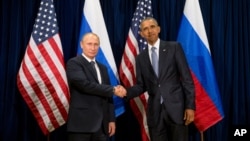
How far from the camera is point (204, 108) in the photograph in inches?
152

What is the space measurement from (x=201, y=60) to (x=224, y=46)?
76cm

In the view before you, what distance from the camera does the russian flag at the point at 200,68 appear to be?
3.85m

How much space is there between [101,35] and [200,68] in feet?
3.74

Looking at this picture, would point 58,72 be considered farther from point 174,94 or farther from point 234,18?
point 234,18

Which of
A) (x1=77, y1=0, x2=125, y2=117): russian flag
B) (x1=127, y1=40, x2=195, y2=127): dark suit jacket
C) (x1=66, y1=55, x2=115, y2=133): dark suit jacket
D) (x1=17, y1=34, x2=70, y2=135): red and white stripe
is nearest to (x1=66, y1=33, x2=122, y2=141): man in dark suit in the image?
(x1=66, y1=55, x2=115, y2=133): dark suit jacket

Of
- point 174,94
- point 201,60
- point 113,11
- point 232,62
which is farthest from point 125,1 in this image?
point 174,94

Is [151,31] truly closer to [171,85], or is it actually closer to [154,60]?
[154,60]

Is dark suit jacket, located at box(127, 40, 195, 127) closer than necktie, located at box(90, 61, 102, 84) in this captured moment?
Yes

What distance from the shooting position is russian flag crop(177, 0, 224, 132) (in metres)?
3.85

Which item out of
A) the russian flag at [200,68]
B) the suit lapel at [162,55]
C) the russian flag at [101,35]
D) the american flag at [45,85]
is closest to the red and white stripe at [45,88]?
the american flag at [45,85]

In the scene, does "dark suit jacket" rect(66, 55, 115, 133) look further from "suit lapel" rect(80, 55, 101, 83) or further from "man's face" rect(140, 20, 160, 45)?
"man's face" rect(140, 20, 160, 45)

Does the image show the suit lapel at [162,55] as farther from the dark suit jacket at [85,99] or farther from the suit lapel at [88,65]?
the suit lapel at [88,65]

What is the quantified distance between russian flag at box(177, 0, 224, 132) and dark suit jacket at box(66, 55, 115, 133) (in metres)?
1.23

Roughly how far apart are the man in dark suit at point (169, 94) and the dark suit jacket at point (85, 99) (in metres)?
0.39
